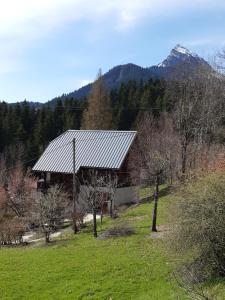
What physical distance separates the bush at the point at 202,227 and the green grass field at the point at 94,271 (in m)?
1.11

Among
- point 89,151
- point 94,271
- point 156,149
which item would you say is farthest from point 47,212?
point 156,149

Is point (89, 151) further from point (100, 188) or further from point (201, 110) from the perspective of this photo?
point (201, 110)

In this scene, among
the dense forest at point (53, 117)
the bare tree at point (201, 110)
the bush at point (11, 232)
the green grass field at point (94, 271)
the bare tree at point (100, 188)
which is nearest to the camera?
the green grass field at point (94, 271)

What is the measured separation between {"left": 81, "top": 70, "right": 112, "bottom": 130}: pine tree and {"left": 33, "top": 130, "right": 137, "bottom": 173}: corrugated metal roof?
15170mm

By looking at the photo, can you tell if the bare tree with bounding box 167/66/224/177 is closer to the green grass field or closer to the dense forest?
the green grass field

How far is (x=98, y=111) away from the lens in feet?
202

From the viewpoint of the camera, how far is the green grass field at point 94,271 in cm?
1583

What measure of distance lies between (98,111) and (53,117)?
19725mm

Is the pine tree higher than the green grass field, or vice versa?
the pine tree

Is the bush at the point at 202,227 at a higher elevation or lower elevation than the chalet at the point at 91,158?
higher

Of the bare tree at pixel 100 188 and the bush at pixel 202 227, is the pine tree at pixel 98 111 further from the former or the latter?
the bush at pixel 202 227

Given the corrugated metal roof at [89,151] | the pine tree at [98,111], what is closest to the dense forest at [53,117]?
the pine tree at [98,111]

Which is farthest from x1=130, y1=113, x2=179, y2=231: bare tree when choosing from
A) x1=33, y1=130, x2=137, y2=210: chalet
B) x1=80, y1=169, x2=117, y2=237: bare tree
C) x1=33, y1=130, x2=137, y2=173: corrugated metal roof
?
x1=80, y1=169, x2=117, y2=237: bare tree

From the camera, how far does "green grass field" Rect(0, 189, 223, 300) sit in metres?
15.8
